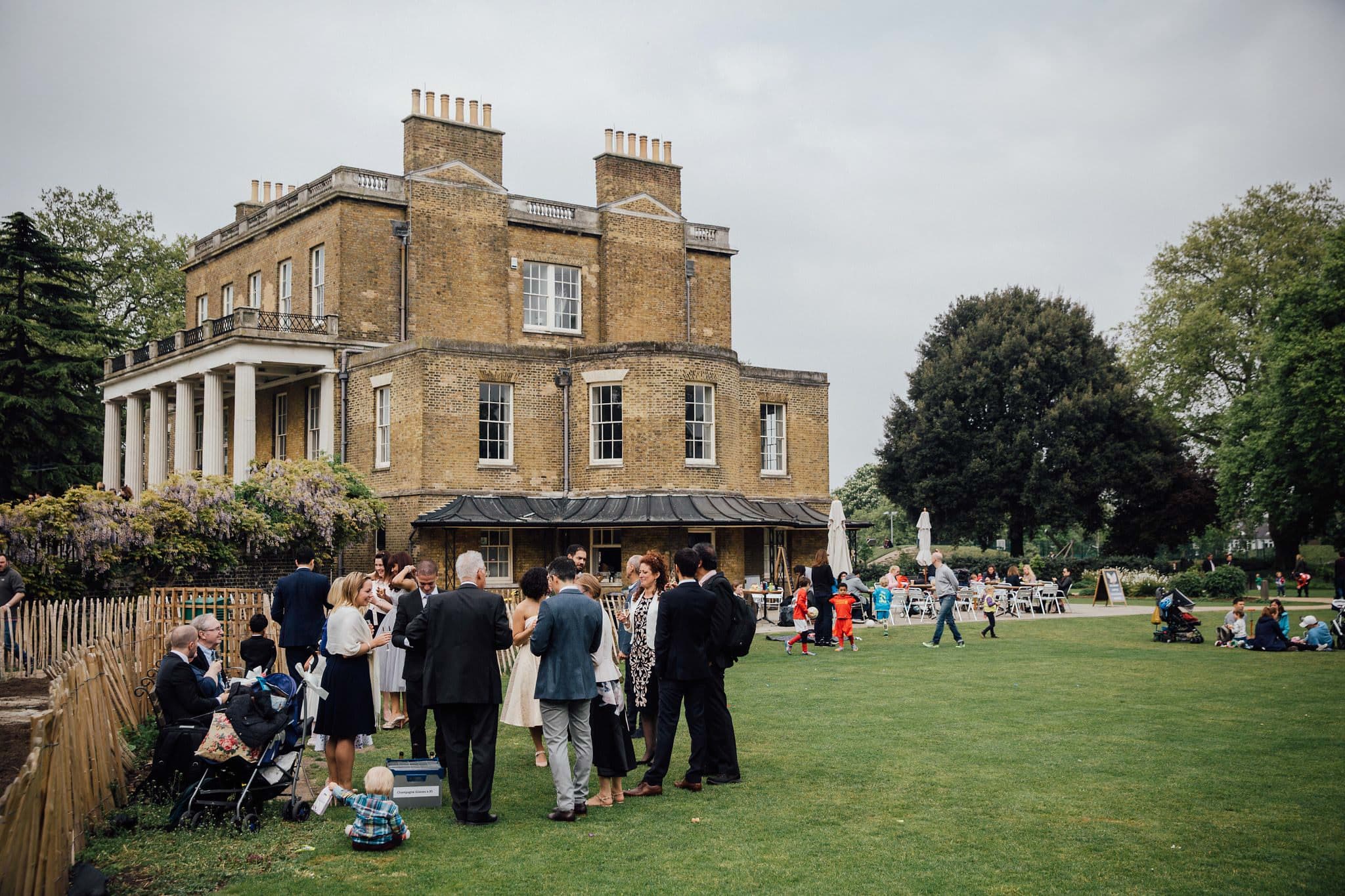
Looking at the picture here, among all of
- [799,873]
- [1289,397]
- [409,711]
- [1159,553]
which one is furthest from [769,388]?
[1159,553]

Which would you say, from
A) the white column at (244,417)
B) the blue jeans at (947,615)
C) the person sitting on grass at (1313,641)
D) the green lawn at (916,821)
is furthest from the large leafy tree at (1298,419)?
the white column at (244,417)

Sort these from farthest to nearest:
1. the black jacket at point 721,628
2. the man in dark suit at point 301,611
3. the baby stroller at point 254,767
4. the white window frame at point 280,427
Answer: the white window frame at point 280,427 → the man in dark suit at point 301,611 → the black jacket at point 721,628 → the baby stroller at point 254,767

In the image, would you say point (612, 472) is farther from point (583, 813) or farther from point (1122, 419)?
point (1122, 419)

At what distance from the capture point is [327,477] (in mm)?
27297

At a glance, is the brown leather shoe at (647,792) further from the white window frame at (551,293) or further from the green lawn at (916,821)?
the white window frame at (551,293)

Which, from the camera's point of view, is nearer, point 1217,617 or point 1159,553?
point 1217,617

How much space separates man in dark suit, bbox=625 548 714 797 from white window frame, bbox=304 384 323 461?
90.0 feet

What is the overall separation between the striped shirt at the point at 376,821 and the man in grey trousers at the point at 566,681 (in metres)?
1.29

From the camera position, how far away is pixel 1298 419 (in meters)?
40.3

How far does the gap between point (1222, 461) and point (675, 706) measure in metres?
41.9

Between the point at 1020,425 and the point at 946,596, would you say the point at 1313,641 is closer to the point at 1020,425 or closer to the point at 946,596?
the point at 946,596

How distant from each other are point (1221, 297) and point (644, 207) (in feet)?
96.2

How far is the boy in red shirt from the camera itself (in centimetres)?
2125

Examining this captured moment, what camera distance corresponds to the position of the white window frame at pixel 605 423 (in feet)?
98.1
